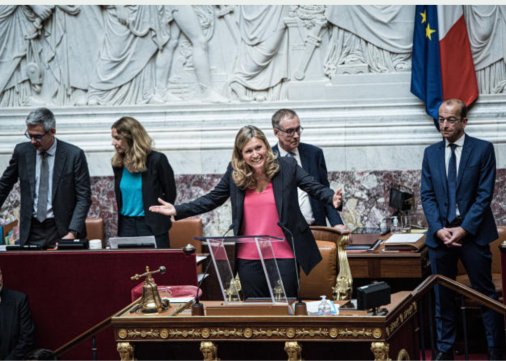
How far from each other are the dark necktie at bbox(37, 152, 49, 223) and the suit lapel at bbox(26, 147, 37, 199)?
0.23 feet

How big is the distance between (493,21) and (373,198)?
6.68 ft

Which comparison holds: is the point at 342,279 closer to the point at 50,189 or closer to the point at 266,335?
the point at 266,335

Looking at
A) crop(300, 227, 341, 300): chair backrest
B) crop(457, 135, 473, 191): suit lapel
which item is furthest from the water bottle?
crop(457, 135, 473, 191): suit lapel

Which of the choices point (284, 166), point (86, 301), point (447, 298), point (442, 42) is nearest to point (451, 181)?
point (447, 298)

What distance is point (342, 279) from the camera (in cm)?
462

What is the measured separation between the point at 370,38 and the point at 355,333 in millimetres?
4205

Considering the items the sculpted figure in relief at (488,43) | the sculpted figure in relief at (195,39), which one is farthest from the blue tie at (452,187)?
the sculpted figure in relief at (195,39)

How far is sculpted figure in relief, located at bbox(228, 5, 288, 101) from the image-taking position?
7152 mm

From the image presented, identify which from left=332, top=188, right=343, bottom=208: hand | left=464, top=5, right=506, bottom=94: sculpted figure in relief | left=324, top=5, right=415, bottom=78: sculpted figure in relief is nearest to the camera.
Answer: left=332, top=188, right=343, bottom=208: hand

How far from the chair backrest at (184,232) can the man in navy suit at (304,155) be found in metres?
1.72

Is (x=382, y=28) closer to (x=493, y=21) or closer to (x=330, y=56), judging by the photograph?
(x=330, y=56)

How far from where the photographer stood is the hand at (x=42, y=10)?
24.5 ft

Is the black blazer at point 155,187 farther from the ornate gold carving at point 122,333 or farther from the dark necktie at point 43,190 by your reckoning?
the ornate gold carving at point 122,333

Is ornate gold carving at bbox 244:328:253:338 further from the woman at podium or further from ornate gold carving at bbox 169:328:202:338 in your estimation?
the woman at podium
